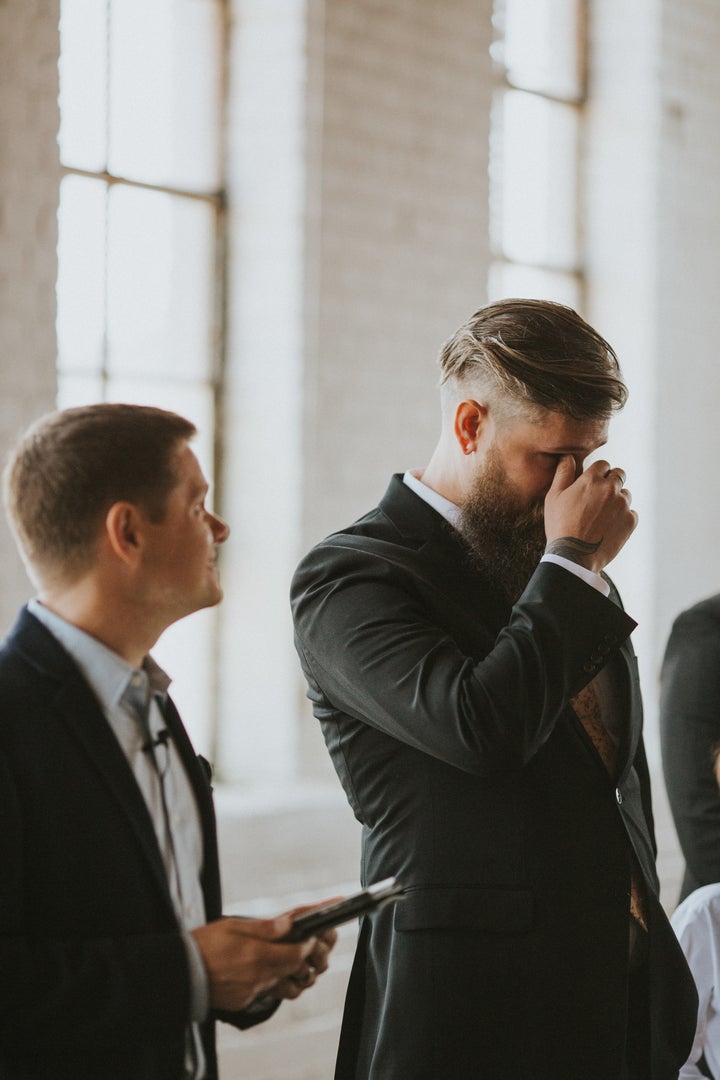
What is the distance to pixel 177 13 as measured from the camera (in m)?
4.47

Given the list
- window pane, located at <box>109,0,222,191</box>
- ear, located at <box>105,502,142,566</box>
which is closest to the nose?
ear, located at <box>105,502,142,566</box>

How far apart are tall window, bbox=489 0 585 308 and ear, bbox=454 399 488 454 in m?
3.53

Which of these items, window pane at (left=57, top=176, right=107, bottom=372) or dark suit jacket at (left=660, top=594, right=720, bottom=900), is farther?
window pane at (left=57, top=176, right=107, bottom=372)

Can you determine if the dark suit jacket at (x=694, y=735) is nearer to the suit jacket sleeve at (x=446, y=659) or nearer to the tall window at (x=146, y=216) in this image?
the suit jacket sleeve at (x=446, y=659)

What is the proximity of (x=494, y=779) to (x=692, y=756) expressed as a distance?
1066mm

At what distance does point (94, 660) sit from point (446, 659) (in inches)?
20.2

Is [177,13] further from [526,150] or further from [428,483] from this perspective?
[428,483]

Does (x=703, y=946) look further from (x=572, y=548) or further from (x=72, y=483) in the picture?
(x=72, y=483)

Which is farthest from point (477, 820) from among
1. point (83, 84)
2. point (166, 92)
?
point (166, 92)

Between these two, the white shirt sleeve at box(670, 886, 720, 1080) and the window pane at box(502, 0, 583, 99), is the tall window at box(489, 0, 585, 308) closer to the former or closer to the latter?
the window pane at box(502, 0, 583, 99)

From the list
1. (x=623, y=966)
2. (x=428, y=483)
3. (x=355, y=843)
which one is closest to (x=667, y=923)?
(x=623, y=966)

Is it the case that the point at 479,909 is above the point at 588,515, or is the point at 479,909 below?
below

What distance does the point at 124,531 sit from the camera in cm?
150

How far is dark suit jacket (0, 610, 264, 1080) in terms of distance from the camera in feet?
4.37
